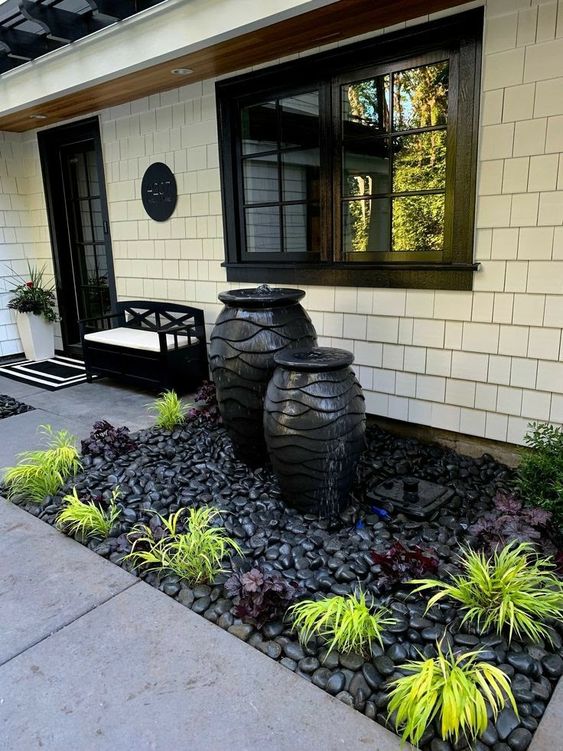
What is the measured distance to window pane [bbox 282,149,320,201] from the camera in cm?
384

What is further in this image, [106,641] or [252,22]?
[252,22]

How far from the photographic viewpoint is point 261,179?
13.8ft

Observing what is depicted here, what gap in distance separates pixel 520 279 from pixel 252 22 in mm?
2007

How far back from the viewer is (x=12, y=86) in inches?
192

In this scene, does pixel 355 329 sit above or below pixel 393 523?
above

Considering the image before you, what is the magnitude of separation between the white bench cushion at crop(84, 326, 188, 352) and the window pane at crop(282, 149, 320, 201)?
4.98 feet

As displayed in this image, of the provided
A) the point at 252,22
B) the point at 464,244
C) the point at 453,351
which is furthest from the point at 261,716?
the point at 252,22

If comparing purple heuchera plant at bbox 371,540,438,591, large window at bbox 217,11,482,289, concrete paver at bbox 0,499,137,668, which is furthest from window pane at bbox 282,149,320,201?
concrete paver at bbox 0,499,137,668

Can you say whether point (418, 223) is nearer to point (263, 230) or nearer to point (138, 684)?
point (263, 230)

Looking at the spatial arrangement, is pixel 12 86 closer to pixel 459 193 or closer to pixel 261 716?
pixel 459 193

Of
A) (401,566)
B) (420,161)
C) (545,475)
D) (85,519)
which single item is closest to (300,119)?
(420,161)

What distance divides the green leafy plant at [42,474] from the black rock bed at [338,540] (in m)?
0.09

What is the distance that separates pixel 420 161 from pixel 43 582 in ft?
9.80

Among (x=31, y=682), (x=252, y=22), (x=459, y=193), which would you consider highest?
(x=252, y=22)
